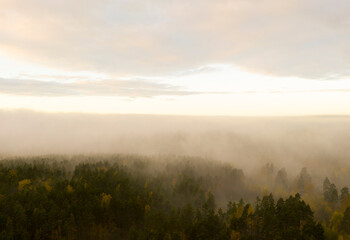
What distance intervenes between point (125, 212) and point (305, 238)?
9919 cm

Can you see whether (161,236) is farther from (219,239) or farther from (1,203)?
(1,203)

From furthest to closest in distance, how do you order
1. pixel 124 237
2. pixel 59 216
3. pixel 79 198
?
pixel 79 198 → pixel 124 237 → pixel 59 216

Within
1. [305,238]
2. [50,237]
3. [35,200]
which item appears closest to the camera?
[305,238]

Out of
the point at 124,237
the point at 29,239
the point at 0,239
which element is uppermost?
the point at 0,239

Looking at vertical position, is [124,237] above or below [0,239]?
below

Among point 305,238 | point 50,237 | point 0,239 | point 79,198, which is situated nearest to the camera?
point 0,239

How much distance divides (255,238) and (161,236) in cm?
5461

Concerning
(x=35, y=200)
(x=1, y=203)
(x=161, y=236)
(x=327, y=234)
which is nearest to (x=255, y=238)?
(x=327, y=234)

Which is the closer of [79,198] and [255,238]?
[255,238]

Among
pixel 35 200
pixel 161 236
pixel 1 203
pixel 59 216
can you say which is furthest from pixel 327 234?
pixel 1 203

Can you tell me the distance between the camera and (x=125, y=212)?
511 ft

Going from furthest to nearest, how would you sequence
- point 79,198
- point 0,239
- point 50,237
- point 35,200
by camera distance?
point 79,198, point 35,200, point 50,237, point 0,239

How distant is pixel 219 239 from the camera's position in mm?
115500

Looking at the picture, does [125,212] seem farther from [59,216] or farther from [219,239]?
[219,239]
